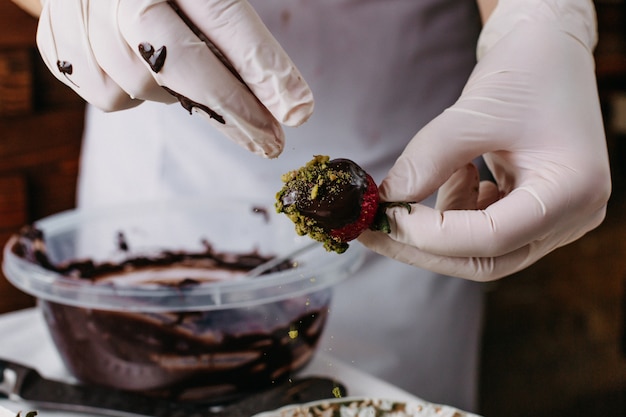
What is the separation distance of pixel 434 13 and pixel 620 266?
2397 millimetres

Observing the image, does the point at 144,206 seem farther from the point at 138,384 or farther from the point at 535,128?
the point at 535,128

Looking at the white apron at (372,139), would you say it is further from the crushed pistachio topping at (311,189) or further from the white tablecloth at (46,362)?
the crushed pistachio topping at (311,189)

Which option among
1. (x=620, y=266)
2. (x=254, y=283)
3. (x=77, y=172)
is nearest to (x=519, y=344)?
(x=620, y=266)

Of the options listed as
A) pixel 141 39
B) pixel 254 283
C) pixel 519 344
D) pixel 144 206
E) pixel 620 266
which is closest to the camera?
pixel 141 39

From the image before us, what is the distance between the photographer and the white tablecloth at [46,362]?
2.77 feet

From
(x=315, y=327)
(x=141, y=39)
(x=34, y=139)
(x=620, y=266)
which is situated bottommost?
(x=620, y=266)

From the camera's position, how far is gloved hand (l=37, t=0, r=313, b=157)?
1.89 feet

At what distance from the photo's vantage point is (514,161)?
67 cm

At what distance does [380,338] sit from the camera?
3.64 feet

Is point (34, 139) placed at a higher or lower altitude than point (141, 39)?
lower

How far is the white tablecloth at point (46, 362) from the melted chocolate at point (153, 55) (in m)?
0.42

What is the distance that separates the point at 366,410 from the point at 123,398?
331mm

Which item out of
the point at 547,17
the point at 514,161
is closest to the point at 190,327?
the point at 514,161

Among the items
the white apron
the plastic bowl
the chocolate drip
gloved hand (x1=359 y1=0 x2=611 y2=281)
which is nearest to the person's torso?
the white apron
